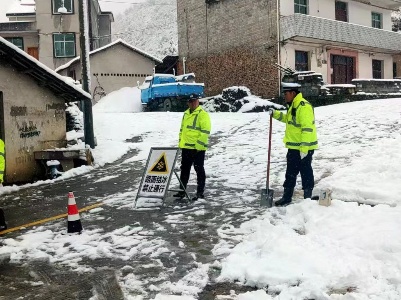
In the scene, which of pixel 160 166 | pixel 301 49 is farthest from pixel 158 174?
pixel 301 49

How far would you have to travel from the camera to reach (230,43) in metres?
29.7

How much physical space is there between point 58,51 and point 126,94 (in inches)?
312

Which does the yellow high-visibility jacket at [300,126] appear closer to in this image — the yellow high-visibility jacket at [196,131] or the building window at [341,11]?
the yellow high-visibility jacket at [196,131]

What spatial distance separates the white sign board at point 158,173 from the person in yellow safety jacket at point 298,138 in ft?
6.99

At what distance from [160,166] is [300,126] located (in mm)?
2830

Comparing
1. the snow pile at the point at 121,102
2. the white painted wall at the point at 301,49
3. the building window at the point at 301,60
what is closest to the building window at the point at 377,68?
the white painted wall at the point at 301,49

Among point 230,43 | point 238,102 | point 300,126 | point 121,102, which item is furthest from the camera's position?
point 121,102

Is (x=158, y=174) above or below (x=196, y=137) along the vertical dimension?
below

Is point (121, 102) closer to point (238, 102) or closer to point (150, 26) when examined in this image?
point (238, 102)

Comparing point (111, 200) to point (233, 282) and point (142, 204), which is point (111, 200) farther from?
point (233, 282)

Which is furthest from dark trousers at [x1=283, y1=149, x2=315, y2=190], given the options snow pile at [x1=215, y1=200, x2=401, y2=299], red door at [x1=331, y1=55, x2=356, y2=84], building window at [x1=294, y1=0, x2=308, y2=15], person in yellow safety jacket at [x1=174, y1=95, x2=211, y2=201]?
red door at [x1=331, y1=55, x2=356, y2=84]

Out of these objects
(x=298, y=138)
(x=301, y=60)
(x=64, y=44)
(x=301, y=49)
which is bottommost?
(x=298, y=138)

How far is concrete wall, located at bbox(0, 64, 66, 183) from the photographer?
1241 cm

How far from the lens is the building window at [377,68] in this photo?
33306 millimetres
